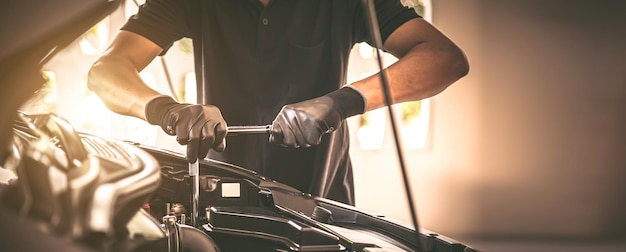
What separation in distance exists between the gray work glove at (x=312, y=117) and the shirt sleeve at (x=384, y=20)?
10 centimetres

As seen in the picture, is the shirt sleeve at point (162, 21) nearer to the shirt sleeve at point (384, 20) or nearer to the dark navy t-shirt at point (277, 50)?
the dark navy t-shirt at point (277, 50)

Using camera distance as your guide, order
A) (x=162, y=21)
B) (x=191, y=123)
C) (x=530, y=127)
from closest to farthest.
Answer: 1. (x=191, y=123)
2. (x=162, y=21)
3. (x=530, y=127)

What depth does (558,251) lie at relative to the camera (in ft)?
4.43

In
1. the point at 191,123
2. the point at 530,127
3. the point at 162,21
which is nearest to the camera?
the point at 191,123

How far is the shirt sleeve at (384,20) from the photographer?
42.3 inches

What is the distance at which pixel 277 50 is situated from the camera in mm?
1091

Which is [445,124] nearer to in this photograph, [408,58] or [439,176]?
[439,176]

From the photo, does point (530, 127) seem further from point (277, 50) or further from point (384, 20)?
point (277, 50)

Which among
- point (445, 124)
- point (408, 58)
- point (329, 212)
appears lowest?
point (329, 212)

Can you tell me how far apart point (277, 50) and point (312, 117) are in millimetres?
155

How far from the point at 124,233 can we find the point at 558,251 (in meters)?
1.03

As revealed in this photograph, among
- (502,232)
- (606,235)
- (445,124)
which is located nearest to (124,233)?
(445,124)

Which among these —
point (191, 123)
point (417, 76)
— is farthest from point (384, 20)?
point (191, 123)

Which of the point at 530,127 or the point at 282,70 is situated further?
the point at 530,127
